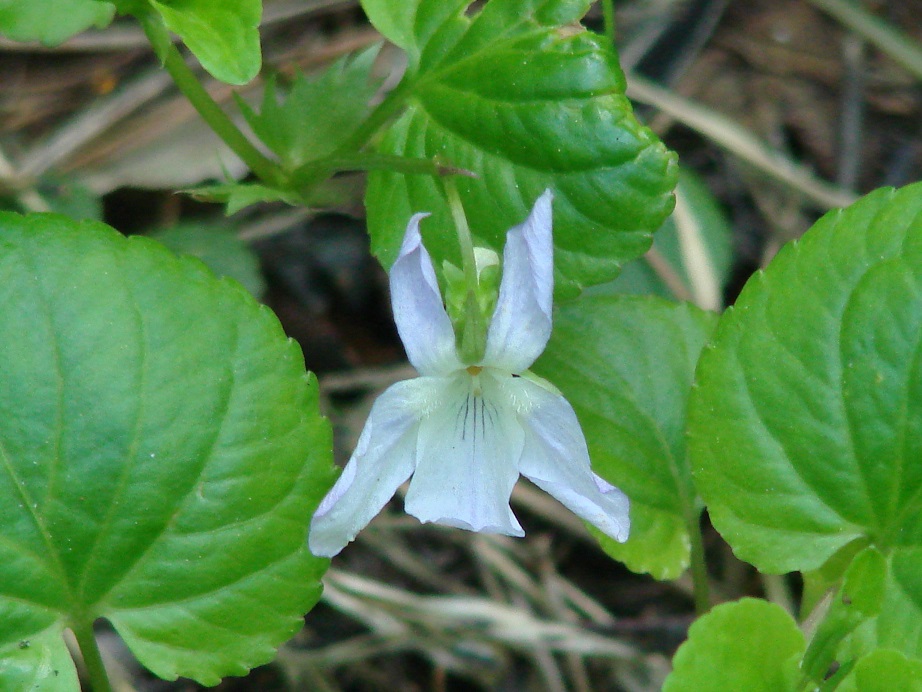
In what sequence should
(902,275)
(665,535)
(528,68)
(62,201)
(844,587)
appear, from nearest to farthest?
(844,587), (902,275), (528,68), (665,535), (62,201)

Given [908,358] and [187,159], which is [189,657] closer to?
[908,358]

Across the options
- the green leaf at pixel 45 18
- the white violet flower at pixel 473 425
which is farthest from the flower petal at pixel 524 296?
the green leaf at pixel 45 18

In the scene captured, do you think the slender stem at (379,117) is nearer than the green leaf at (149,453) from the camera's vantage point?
No

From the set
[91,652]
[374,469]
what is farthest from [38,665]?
[374,469]

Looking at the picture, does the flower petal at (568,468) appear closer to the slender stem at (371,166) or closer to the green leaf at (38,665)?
the slender stem at (371,166)

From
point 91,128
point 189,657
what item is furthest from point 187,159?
point 189,657

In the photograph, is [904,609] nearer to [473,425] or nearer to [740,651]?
[740,651]
